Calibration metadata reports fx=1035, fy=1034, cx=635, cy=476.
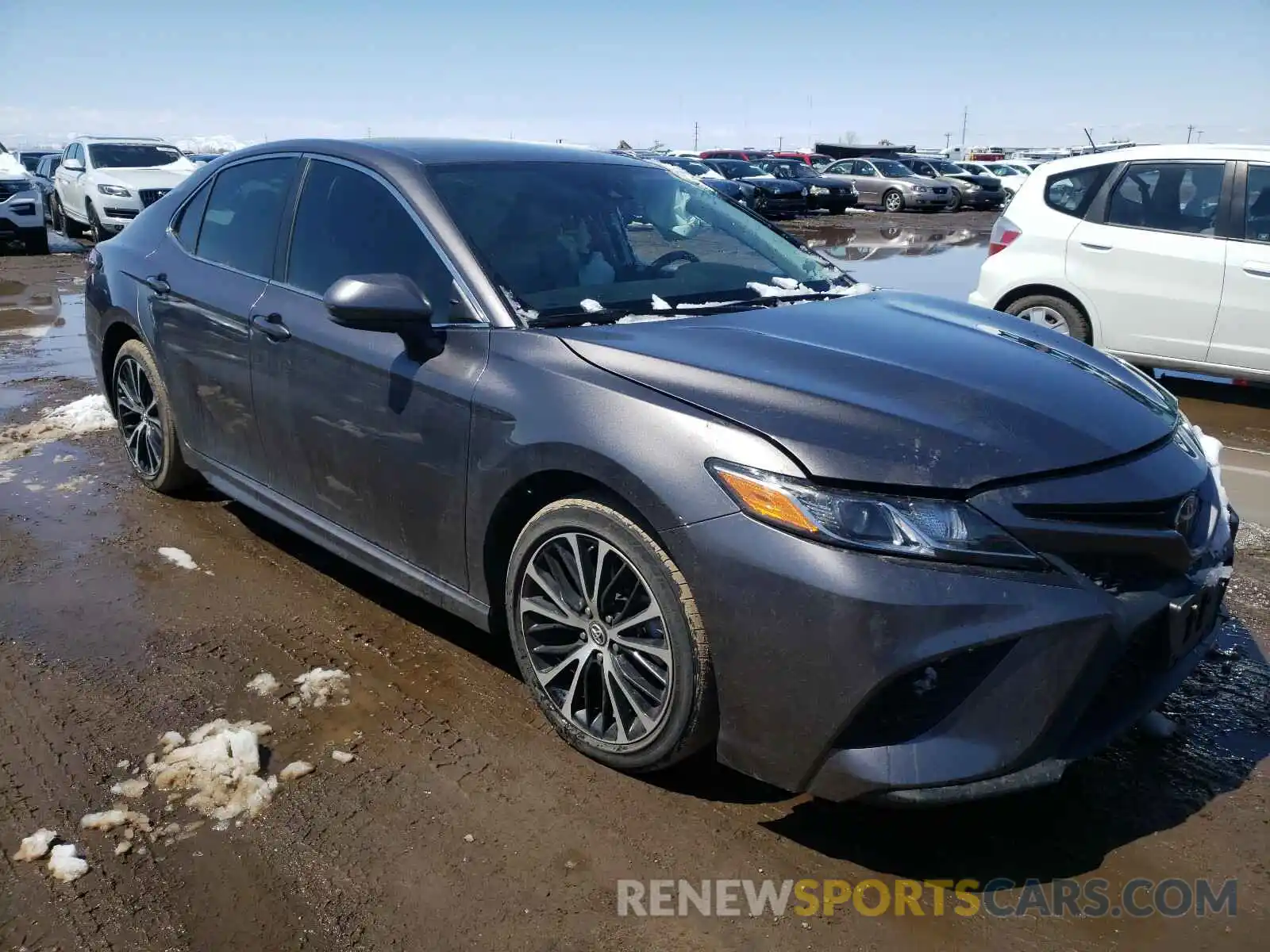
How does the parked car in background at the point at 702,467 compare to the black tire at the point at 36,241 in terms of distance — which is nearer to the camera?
the parked car in background at the point at 702,467

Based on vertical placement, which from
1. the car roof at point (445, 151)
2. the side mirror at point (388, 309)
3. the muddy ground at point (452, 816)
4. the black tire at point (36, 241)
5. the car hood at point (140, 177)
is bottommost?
the muddy ground at point (452, 816)

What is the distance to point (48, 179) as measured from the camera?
2422cm

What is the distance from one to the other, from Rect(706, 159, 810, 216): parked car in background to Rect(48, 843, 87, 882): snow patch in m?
25.2

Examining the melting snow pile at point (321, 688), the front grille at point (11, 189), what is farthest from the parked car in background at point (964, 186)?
the melting snow pile at point (321, 688)

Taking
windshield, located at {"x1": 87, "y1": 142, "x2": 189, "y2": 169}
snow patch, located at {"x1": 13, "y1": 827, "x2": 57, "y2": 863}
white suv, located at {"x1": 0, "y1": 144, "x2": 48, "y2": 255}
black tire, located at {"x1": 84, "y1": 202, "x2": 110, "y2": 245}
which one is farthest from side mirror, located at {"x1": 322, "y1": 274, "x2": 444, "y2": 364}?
windshield, located at {"x1": 87, "y1": 142, "x2": 189, "y2": 169}

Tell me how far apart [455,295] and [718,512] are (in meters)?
1.23

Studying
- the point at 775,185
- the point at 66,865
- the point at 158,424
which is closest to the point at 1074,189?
the point at 158,424

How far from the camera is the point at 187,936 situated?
7.44ft

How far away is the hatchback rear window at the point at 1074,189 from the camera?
7199 millimetres

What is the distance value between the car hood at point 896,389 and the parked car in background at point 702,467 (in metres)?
0.01

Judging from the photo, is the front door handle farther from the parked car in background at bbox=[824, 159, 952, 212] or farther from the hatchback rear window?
the parked car in background at bbox=[824, 159, 952, 212]

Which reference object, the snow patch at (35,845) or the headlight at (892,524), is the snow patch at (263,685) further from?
the headlight at (892,524)

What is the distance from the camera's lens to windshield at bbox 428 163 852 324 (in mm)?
3201

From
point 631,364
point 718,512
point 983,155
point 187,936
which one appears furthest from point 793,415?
point 983,155
